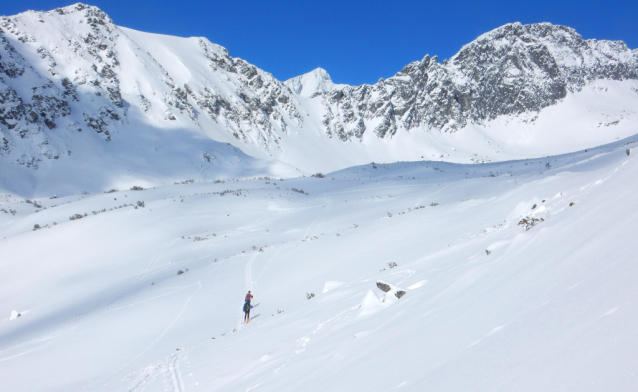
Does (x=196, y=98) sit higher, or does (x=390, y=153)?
(x=196, y=98)

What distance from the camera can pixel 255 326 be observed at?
818 centimetres

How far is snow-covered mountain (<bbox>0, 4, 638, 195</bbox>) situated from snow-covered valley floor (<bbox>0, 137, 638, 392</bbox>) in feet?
86.9

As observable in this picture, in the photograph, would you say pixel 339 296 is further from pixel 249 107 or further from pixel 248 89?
pixel 248 89

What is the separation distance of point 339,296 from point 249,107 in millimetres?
68647

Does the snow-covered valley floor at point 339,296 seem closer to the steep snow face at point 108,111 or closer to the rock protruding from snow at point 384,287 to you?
the rock protruding from snow at point 384,287

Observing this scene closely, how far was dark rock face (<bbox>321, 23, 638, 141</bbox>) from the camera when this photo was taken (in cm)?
8906

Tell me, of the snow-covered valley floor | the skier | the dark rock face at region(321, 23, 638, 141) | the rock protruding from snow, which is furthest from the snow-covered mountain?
the rock protruding from snow

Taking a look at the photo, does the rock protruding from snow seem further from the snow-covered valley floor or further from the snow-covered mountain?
the snow-covered mountain

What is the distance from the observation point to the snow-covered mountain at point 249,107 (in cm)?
4528

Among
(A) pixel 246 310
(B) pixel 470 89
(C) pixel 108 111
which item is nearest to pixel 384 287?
(A) pixel 246 310

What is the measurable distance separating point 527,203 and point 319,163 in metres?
62.5

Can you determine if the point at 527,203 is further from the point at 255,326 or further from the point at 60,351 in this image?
the point at 60,351

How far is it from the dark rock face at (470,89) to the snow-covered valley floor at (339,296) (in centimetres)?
6878

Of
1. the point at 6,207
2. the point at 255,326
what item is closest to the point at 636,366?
the point at 255,326
